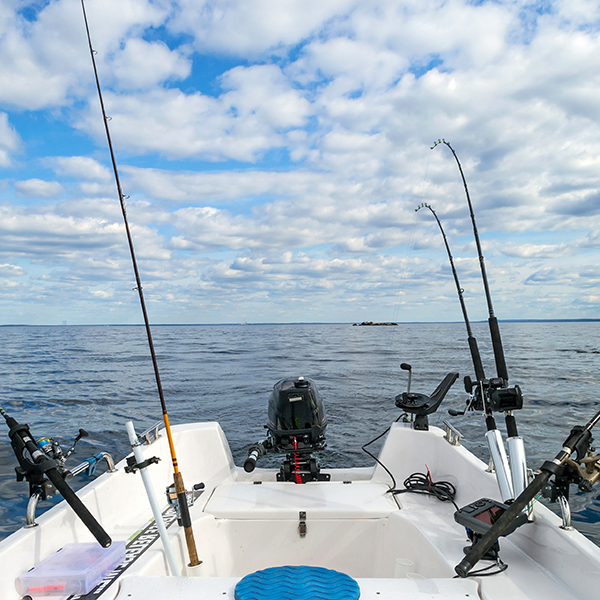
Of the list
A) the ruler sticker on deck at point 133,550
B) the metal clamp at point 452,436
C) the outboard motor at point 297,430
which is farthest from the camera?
the outboard motor at point 297,430

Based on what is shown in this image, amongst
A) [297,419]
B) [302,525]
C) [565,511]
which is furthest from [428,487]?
[565,511]

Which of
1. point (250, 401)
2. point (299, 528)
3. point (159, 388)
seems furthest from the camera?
point (250, 401)

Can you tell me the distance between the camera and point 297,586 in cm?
181

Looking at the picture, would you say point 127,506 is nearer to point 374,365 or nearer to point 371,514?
point 371,514

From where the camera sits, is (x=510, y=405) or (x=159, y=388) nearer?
(x=510, y=405)

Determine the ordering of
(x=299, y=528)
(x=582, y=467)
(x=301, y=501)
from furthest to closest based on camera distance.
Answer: (x=301, y=501) → (x=299, y=528) → (x=582, y=467)

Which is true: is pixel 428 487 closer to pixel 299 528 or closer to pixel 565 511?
pixel 299 528

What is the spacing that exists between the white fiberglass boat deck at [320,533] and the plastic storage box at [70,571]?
0.05m

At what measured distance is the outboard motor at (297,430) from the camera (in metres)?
3.67

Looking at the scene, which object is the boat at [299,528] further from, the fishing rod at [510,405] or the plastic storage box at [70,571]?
the fishing rod at [510,405]

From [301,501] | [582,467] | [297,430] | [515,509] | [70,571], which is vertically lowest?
[301,501]

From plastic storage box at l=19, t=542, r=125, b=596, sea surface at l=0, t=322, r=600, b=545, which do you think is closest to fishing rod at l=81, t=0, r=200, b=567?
plastic storage box at l=19, t=542, r=125, b=596

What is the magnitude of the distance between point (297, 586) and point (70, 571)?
1135 millimetres

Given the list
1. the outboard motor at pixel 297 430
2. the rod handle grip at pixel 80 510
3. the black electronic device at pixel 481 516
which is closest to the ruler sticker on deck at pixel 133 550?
the rod handle grip at pixel 80 510
